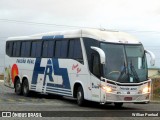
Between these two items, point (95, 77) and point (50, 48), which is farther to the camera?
point (50, 48)

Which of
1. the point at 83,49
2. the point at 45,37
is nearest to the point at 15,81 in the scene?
the point at 45,37

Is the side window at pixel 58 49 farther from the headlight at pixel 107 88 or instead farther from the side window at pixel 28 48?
the headlight at pixel 107 88

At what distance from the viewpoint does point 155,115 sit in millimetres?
16625

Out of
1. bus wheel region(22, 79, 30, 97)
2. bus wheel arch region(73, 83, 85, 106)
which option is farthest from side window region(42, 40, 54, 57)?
bus wheel arch region(73, 83, 85, 106)

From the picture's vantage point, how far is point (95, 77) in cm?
1964

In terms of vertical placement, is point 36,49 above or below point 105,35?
below

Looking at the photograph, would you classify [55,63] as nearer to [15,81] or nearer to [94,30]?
[94,30]

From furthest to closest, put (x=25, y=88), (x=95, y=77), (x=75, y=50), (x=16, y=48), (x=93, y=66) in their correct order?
(x=16, y=48) < (x=25, y=88) < (x=75, y=50) < (x=93, y=66) < (x=95, y=77)

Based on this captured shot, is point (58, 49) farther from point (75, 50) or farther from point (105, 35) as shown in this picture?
point (105, 35)

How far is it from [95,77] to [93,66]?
0.54 metres

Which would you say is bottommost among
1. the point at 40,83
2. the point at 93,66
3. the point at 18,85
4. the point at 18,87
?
the point at 18,87

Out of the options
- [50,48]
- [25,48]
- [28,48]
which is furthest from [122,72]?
[25,48]

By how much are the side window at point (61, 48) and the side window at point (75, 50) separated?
48 centimetres

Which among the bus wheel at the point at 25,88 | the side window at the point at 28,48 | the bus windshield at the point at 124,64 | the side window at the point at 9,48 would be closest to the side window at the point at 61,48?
the bus windshield at the point at 124,64
